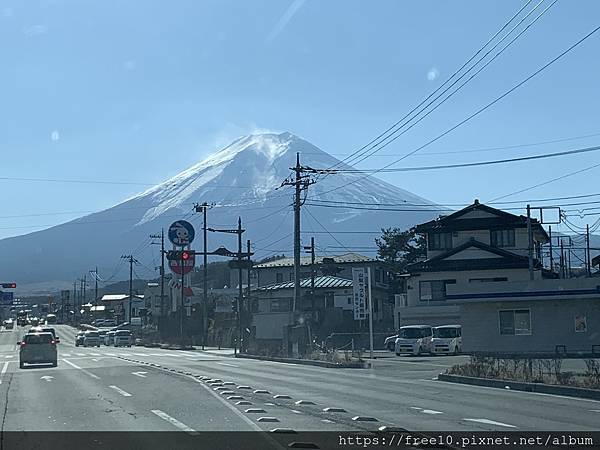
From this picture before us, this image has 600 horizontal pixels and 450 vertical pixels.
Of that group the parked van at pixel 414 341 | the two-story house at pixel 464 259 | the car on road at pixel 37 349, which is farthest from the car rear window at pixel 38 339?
the two-story house at pixel 464 259

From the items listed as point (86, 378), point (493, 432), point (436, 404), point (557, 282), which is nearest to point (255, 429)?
point (493, 432)

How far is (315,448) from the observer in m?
11.0

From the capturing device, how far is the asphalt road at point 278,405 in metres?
13.7

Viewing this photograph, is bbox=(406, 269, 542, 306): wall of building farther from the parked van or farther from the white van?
the parked van

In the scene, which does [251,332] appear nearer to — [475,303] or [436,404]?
[475,303]

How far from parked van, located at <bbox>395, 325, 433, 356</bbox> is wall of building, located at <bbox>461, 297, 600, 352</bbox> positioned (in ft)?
10.9

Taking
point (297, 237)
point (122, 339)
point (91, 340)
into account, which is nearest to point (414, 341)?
point (297, 237)

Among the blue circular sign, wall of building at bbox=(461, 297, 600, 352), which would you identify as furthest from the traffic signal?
wall of building at bbox=(461, 297, 600, 352)

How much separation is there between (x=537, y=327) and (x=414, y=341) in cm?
706

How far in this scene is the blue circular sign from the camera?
5659 centimetres

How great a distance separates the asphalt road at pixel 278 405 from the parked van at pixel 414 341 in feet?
61.5

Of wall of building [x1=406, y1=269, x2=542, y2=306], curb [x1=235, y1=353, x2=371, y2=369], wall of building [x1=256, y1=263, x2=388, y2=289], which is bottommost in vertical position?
curb [x1=235, y1=353, x2=371, y2=369]

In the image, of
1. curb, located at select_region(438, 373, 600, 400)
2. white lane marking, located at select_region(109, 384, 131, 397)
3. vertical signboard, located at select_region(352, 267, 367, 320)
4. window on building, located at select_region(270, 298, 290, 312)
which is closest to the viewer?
curb, located at select_region(438, 373, 600, 400)

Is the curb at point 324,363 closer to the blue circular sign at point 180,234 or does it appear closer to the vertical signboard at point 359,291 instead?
the vertical signboard at point 359,291
